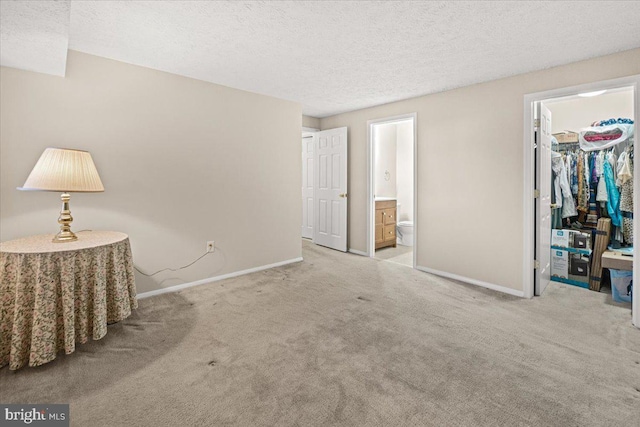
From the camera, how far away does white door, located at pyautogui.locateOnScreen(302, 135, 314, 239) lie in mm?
6117

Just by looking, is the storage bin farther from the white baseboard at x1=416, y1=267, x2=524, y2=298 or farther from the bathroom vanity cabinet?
the bathroom vanity cabinet

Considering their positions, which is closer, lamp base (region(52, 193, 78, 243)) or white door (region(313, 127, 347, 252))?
lamp base (region(52, 193, 78, 243))

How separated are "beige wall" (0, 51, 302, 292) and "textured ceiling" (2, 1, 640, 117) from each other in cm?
31

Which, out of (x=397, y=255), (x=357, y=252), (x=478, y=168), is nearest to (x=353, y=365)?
(x=478, y=168)

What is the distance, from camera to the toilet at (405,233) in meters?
5.84

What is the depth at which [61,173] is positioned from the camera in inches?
84.2

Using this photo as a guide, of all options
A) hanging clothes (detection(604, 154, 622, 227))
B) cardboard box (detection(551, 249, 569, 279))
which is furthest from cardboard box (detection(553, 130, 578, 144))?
cardboard box (detection(551, 249, 569, 279))

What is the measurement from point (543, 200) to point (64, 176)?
4225 mm

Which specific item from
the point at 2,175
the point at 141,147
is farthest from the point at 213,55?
the point at 2,175

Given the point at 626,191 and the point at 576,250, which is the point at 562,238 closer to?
the point at 576,250

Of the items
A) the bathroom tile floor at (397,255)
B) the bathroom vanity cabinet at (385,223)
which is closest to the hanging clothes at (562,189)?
the bathroom tile floor at (397,255)

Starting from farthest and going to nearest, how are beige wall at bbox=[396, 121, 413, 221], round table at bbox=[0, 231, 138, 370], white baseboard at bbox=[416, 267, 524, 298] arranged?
beige wall at bbox=[396, 121, 413, 221], white baseboard at bbox=[416, 267, 524, 298], round table at bbox=[0, 231, 138, 370]

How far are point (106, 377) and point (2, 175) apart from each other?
1.81 meters

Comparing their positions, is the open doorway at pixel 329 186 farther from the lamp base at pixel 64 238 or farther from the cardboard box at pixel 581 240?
the lamp base at pixel 64 238
